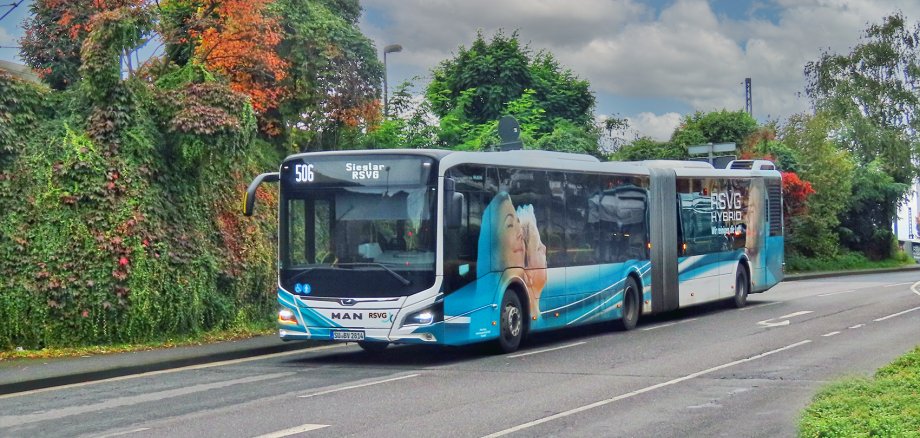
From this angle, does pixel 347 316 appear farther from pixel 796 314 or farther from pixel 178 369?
pixel 796 314

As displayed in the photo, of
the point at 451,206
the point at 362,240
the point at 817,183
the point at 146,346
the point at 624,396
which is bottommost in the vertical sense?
the point at 624,396

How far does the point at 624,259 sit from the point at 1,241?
1083 cm

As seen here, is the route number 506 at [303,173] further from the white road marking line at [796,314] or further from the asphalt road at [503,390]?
the white road marking line at [796,314]

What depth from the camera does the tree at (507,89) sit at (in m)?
46.6

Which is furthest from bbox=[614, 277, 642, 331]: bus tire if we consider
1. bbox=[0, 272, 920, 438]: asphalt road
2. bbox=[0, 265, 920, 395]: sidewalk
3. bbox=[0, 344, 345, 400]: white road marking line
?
bbox=[0, 265, 920, 395]: sidewalk

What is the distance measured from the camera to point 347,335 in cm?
1625

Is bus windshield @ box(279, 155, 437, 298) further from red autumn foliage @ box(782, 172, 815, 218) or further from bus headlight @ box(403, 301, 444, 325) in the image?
red autumn foliage @ box(782, 172, 815, 218)

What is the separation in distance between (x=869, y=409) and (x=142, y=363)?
Result: 10.5 metres

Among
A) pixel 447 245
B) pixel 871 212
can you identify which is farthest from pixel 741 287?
pixel 871 212

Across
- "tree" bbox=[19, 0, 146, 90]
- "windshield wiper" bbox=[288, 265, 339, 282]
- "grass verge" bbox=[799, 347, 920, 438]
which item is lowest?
"grass verge" bbox=[799, 347, 920, 438]

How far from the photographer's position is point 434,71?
168ft

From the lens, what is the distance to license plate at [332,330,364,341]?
16.1 m

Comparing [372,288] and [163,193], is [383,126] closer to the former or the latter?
[163,193]

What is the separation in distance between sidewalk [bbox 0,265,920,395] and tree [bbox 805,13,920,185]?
57768mm
